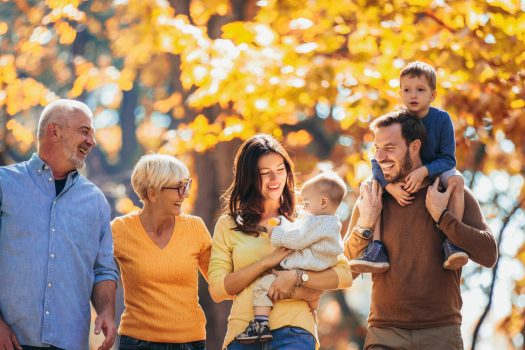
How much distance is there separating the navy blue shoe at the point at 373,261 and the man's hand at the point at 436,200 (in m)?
0.32

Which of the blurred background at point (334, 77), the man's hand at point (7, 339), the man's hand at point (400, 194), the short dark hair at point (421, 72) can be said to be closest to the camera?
the man's hand at point (7, 339)

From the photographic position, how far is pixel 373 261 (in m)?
4.86

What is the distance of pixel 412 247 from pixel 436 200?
270 millimetres

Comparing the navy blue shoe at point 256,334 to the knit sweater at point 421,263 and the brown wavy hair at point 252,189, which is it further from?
the knit sweater at point 421,263

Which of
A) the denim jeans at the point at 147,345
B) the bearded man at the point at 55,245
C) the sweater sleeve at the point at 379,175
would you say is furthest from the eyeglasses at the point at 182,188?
the sweater sleeve at the point at 379,175

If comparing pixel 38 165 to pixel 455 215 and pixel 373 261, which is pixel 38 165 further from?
pixel 455 215

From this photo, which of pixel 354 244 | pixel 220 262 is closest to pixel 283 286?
pixel 220 262

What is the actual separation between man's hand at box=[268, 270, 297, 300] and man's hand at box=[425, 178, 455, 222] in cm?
77

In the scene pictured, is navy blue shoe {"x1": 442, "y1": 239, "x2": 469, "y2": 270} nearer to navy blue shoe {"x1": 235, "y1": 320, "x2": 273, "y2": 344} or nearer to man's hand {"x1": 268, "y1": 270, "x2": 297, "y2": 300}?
man's hand {"x1": 268, "y1": 270, "x2": 297, "y2": 300}

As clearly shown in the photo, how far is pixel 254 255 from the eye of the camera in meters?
4.95

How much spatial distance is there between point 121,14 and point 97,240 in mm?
11490

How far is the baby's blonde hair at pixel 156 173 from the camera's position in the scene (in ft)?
17.1

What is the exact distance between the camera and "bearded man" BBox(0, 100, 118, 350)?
4.72 m

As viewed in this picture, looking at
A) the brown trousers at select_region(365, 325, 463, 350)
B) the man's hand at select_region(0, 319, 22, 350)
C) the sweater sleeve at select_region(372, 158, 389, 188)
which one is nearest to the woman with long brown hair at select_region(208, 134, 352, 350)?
the brown trousers at select_region(365, 325, 463, 350)
